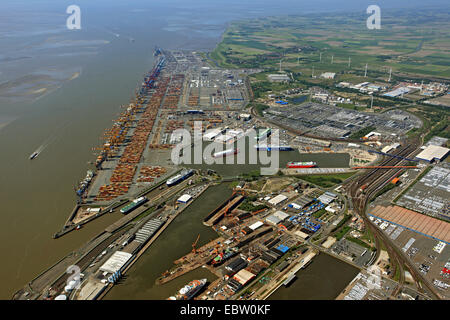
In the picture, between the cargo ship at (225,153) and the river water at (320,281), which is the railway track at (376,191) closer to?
the river water at (320,281)

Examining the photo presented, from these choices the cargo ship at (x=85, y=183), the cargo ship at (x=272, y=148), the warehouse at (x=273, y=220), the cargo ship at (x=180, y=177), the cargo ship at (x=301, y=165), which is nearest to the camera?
the warehouse at (x=273, y=220)

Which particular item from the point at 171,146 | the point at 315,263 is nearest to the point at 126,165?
the point at 171,146

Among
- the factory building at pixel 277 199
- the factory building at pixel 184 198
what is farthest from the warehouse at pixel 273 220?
the factory building at pixel 184 198

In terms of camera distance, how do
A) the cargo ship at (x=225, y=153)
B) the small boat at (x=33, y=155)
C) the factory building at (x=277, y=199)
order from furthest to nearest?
the cargo ship at (x=225, y=153), the small boat at (x=33, y=155), the factory building at (x=277, y=199)

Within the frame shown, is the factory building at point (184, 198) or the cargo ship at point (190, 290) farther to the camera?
the factory building at point (184, 198)

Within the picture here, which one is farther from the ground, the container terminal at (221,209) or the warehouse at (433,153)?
the warehouse at (433,153)

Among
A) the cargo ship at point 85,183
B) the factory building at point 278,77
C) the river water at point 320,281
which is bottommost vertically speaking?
the river water at point 320,281
